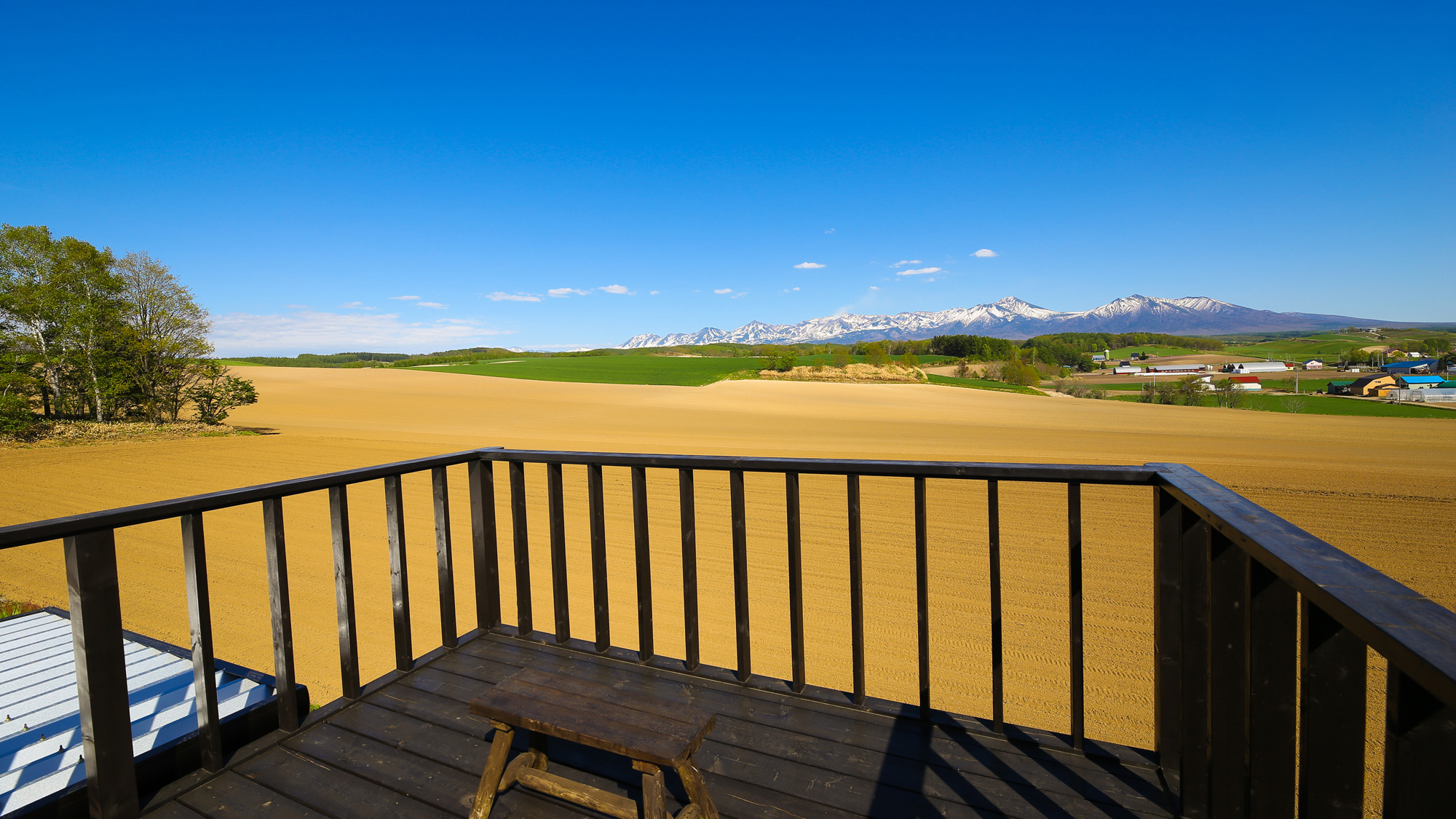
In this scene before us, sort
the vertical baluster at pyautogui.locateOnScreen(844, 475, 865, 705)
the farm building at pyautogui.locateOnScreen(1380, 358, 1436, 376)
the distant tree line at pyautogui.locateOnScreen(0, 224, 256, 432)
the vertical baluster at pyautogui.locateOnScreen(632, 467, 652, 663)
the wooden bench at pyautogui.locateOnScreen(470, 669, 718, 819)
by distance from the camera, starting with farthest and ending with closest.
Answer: the farm building at pyautogui.locateOnScreen(1380, 358, 1436, 376) < the distant tree line at pyautogui.locateOnScreen(0, 224, 256, 432) < the vertical baluster at pyautogui.locateOnScreen(632, 467, 652, 663) < the vertical baluster at pyautogui.locateOnScreen(844, 475, 865, 705) < the wooden bench at pyautogui.locateOnScreen(470, 669, 718, 819)

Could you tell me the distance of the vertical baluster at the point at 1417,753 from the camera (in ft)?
2.17

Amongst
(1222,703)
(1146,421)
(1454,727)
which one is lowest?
(1146,421)

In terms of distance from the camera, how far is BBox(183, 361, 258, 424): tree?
17422 millimetres

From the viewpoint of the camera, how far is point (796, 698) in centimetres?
248

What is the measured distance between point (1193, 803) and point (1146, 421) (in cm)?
2379

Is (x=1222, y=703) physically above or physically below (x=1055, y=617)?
above

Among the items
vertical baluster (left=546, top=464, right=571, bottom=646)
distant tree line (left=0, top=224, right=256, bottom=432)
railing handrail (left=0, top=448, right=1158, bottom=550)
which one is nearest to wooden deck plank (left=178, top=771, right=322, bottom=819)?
railing handrail (left=0, top=448, right=1158, bottom=550)

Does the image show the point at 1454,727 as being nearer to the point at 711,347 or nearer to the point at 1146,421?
the point at 1146,421

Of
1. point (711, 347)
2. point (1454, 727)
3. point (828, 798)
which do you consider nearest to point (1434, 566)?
point (828, 798)

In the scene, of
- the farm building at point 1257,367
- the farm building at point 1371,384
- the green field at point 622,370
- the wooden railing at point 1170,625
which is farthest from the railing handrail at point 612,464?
the farm building at point 1257,367

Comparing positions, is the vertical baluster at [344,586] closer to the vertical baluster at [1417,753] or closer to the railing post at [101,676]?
the railing post at [101,676]

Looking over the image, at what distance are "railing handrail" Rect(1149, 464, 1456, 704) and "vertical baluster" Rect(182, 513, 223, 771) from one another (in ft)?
8.60

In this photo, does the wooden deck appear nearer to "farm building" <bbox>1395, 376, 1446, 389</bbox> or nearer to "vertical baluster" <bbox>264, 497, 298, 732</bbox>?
"vertical baluster" <bbox>264, 497, 298, 732</bbox>

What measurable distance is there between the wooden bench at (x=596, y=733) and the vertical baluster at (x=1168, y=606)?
1.36 meters
